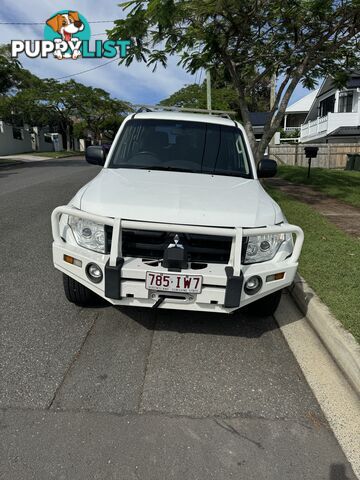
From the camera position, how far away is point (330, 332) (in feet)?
11.1

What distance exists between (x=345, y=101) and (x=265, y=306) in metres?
31.0

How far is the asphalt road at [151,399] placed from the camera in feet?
7.21

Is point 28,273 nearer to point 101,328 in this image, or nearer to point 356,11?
point 101,328

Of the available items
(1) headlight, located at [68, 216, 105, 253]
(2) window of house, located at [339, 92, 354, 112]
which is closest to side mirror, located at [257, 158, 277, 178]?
(1) headlight, located at [68, 216, 105, 253]

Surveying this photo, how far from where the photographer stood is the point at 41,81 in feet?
141

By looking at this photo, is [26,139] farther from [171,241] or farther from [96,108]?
[171,241]

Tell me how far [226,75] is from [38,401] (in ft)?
36.8

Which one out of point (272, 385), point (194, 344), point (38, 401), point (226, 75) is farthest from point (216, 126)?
point (226, 75)

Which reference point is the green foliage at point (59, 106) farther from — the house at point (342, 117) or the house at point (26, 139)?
the house at point (342, 117)

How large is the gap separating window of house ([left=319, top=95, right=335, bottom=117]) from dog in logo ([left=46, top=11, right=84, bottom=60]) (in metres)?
20.0

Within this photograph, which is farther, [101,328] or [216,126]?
[216,126]

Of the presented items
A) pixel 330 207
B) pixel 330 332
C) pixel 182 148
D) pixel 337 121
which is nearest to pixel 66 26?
pixel 337 121

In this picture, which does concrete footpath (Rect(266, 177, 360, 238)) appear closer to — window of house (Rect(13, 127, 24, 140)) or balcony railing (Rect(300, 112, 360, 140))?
balcony railing (Rect(300, 112, 360, 140))

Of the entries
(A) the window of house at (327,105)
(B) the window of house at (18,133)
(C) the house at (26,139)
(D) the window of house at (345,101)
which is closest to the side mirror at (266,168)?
(D) the window of house at (345,101)
